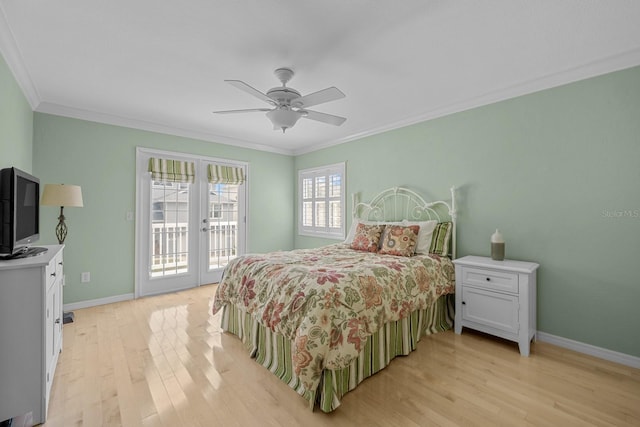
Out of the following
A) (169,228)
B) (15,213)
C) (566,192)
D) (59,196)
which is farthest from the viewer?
(169,228)

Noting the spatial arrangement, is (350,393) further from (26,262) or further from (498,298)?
(26,262)

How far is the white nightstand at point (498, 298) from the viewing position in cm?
244

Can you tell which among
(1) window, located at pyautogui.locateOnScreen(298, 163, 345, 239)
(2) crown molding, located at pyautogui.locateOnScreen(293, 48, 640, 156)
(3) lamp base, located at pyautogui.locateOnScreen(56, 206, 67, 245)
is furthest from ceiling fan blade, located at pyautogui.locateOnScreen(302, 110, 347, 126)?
(3) lamp base, located at pyautogui.locateOnScreen(56, 206, 67, 245)

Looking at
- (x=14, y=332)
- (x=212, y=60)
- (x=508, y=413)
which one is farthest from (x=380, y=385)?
(x=212, y=60)

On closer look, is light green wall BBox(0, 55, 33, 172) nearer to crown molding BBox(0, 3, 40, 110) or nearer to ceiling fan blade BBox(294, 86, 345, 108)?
crown molding BBox(0, 3, 40, 110)

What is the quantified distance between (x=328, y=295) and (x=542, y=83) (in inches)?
111

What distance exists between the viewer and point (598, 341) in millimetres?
2426

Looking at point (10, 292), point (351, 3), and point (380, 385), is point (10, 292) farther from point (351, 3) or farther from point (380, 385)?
point (351, 3)

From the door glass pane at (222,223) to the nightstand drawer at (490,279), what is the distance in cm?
363

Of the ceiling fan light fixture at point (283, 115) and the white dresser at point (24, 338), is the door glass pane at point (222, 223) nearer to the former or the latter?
the ceiling fan light fixture at point (283, 115)

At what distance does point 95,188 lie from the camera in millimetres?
3639

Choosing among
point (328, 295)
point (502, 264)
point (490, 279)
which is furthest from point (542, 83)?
point (328, 295)

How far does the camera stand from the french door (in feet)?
13.2

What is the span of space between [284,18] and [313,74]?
2.46 ft
